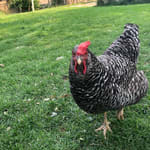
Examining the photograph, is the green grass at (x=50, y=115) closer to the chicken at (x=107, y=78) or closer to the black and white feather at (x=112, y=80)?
the chicken at (x=107, y=78)

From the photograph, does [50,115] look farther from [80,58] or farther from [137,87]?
[80,58]

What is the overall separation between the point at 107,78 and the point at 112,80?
12 cm

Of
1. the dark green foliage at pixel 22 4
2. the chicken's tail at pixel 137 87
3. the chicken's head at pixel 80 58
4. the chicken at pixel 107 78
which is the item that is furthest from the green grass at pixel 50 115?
the dark green foliage at pixel 22 4

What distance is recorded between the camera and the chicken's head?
1.77 meters

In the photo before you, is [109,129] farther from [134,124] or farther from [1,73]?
[1,73]

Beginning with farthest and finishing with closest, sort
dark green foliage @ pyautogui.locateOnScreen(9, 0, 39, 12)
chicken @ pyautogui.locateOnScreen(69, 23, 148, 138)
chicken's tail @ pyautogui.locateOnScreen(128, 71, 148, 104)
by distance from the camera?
dark green foliage @ pyautogui.locateOnScreen(9, 0, 39, 12), chicken's tail @ pyautogui.locateOnScreen(128, 71, 148, 104), chicken @ pyautogui.locateOnScreen(69, 23, 148, 138)

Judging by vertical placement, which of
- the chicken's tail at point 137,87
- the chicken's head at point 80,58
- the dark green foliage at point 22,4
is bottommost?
the chicken's tail at point 137,87

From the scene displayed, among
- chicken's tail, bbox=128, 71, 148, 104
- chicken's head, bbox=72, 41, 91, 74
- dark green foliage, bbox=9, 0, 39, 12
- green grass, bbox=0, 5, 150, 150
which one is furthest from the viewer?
dark green foliage, bbox=9, 0, 39, 12

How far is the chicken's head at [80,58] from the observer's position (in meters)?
1.77

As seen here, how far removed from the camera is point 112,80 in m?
2.24

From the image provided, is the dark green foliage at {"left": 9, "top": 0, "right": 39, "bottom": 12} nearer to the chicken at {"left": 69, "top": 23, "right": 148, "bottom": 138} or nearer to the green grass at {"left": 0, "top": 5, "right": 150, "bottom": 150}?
the green grass at {"left": 0, "top": 5, "right": 150, "bottom": 150}

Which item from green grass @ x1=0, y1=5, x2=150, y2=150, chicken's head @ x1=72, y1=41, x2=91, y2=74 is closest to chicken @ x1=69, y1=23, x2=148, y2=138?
chicken's head @ x1=72, y1=41, x2=91, y2=74

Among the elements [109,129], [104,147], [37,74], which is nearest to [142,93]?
[109,129]

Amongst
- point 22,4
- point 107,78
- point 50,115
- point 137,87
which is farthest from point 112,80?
point 22,4
